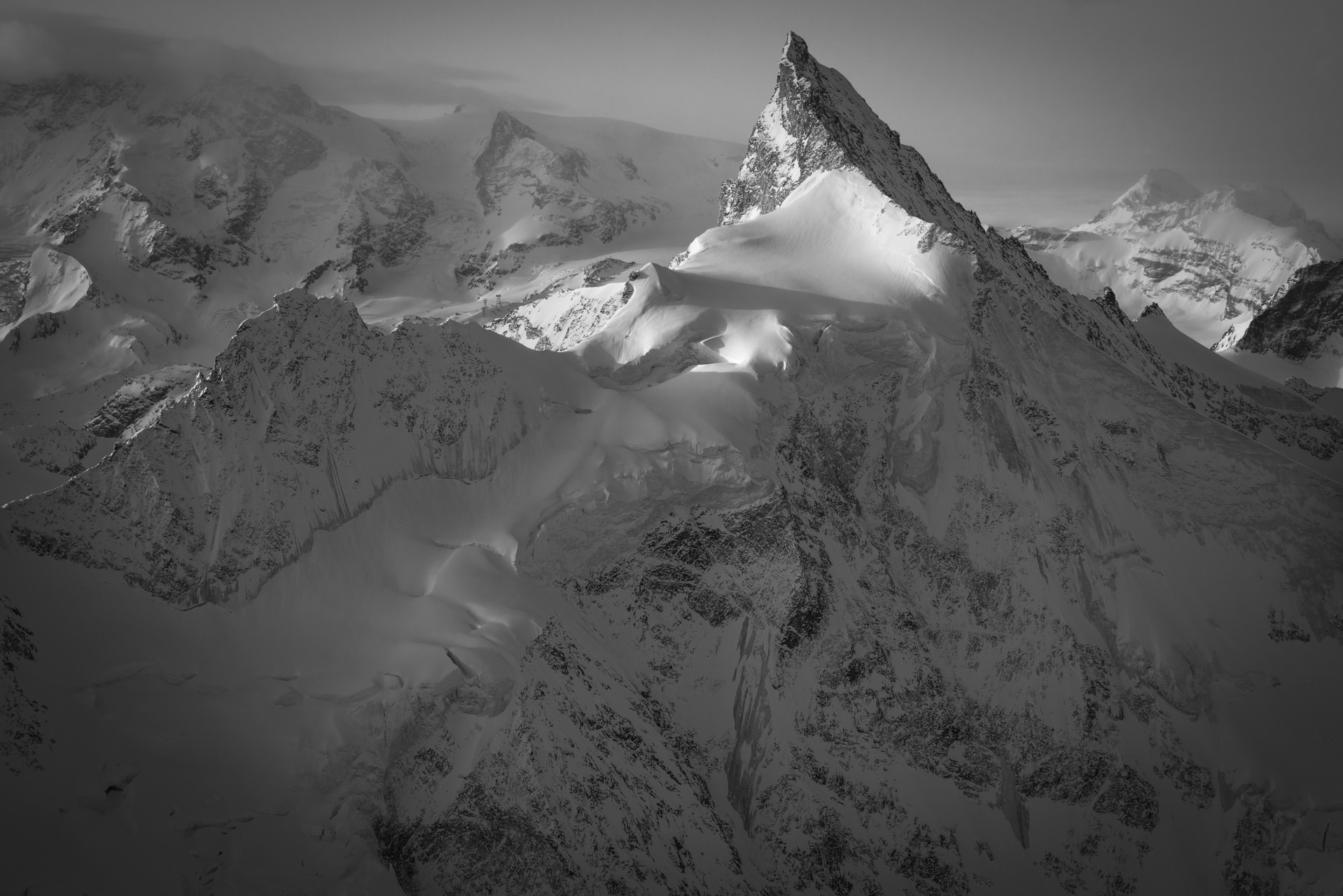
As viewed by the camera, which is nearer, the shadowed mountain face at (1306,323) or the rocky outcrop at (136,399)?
the rocky outcrop at (136,399)

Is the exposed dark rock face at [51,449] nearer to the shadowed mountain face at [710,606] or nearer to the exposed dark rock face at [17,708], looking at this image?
the shadowed mountain face at [710,606]

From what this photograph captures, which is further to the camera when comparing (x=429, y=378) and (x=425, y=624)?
(x=429, y=378)

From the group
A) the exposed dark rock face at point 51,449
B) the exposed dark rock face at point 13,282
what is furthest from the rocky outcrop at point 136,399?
the exposed dark rock face at point 13,282

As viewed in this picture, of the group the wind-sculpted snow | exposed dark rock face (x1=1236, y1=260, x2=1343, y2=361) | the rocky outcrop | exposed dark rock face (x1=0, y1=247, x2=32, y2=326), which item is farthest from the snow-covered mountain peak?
A: exposed dark rock face (x1=0, y1=247, x2=32, y2=326)

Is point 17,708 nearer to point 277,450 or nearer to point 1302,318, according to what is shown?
point 277,450

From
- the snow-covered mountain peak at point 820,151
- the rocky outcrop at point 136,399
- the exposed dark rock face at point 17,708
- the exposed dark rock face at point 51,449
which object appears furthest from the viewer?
the rocky outcrop at point 136,399

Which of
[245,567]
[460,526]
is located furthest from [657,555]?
[245,567]

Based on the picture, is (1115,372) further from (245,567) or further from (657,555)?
(245,567)
